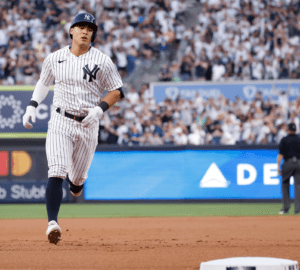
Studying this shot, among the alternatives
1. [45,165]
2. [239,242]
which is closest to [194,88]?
[45,165]

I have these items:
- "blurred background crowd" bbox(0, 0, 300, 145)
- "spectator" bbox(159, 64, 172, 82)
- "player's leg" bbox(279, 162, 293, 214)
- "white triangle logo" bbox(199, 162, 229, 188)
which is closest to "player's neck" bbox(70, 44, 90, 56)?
"player's leg" bbox(279, 162, 293, 214)

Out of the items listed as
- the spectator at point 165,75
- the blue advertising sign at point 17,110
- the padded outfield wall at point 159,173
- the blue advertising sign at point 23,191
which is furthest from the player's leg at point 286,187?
the spectator at point 165,75

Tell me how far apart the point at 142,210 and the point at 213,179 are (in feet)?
8.32

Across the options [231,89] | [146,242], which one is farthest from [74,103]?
[231,89]

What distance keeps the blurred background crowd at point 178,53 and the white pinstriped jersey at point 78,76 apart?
33.6ft

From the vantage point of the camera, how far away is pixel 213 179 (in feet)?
51.7

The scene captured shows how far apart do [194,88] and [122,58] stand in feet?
9.91

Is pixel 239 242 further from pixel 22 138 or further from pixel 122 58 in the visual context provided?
pixel 122 58

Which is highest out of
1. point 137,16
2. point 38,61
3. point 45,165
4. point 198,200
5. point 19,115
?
point 137,16

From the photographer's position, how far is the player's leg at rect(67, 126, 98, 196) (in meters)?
6.84

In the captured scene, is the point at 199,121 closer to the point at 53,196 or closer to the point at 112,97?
the point at 112,97

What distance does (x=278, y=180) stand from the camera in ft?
51.0

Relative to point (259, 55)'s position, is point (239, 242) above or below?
below

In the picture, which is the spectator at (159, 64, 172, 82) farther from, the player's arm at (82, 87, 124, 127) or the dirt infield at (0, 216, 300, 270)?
the player's arm at (82, 87, 124, 127)
